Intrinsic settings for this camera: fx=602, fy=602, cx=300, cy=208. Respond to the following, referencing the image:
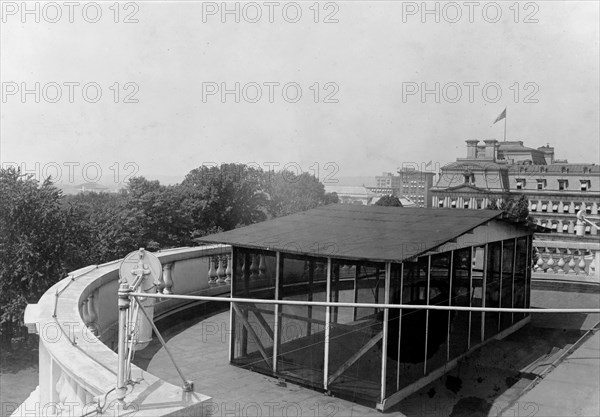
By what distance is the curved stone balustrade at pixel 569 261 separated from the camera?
1561 centimetres

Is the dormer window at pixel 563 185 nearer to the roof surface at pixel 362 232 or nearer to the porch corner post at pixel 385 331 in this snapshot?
the roof surface at pixel 362 232

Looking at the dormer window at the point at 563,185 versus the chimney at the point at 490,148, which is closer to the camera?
the chimney at the point at 490,148

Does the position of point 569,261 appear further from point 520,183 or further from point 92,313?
point 520,183

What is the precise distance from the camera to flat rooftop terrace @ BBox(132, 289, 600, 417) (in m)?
6.52

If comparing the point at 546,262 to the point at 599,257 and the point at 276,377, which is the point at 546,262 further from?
the point at 276,377

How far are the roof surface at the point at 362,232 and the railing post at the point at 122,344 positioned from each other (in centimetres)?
282

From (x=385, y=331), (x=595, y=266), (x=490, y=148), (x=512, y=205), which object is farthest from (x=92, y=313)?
(x=512, y=205)

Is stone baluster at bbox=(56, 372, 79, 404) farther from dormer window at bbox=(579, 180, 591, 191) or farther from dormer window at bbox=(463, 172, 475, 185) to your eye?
dormer window at bbox=(579, 180, 591, 191)

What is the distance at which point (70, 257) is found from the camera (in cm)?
3809

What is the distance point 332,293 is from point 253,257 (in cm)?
138

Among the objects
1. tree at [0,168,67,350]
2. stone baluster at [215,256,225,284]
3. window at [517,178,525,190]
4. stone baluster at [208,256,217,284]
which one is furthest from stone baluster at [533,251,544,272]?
window at [517,178,525,190]

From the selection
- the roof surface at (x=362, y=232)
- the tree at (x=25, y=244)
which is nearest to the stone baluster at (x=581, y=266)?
the roof surface at (x=362, y=232)

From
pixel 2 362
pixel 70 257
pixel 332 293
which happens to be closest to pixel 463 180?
pixel 70 257

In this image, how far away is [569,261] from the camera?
1644cm
